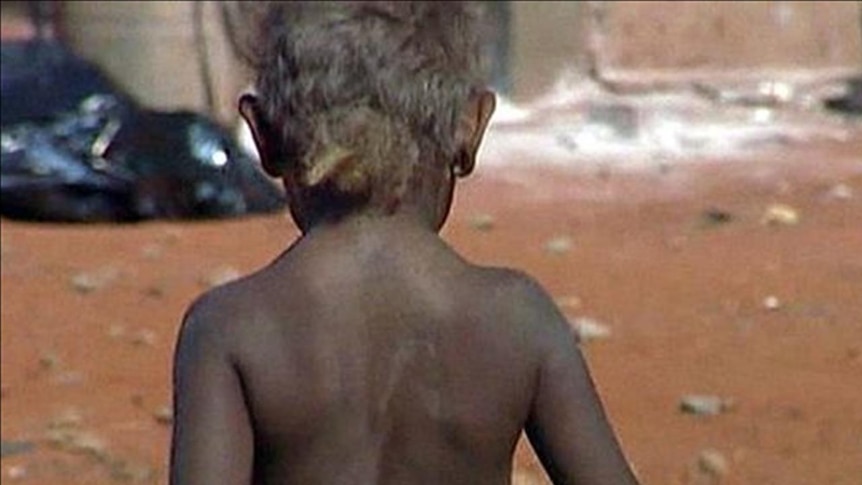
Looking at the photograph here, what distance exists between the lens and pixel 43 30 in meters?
12.4

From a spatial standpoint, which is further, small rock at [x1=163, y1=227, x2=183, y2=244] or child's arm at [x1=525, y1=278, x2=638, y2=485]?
small rock at [x1=163, y1=227, x2=183, y2=244]

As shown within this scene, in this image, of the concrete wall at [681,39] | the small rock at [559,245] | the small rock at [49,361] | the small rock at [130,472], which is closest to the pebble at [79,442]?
the small rock at [130,472]

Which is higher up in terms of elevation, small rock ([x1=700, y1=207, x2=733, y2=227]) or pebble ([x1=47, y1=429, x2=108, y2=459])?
pebble ([x1=47, y1=429, x2=108, y2=459])

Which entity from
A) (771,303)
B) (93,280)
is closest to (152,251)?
(93,280)

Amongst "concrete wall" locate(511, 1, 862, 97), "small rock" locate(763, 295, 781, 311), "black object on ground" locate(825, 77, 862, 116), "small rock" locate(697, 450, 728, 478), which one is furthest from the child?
"concrete wall" locate(511, 1, 862, 97)

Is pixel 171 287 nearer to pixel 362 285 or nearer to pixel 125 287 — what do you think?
pixel 125 287

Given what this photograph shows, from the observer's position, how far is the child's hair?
1969 millimetres

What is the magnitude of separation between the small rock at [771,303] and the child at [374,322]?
207 inches

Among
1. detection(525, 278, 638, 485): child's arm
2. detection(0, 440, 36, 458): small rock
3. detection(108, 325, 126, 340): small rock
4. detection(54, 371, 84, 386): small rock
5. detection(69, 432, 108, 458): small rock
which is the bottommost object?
detection(108, 325, 126, 340): small rock

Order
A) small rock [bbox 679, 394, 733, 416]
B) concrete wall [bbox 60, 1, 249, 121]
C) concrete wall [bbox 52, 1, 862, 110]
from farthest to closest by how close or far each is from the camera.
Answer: concrete wall [bbox 52, 1, 862, 110] < concrete wall [bbox 60, 1, 249, 121] < small rock [bbox 679, 394, 733, 416]

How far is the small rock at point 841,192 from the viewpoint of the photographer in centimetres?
971

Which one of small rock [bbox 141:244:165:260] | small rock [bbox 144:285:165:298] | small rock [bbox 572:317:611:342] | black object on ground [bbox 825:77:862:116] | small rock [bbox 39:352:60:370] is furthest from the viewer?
black object on ground [bbox 825:77:862:116]

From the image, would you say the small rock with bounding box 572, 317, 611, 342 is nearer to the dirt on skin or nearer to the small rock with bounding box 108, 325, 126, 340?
the dirt on skin

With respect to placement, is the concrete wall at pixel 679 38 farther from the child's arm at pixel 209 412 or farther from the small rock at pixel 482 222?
the child's arm at pixel 209 412
